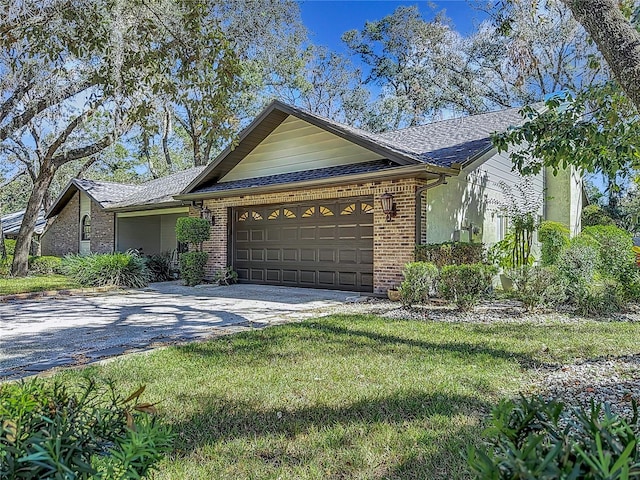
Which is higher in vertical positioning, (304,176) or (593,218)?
(304,176)

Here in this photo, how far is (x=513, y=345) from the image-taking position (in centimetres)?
523

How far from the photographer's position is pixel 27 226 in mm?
16406

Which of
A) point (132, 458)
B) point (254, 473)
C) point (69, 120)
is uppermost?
point (69, 120)

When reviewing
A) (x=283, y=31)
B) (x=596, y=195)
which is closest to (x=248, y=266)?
(x=283, y=31)

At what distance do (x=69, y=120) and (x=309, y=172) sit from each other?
32.5 ft

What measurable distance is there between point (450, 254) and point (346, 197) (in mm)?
3023

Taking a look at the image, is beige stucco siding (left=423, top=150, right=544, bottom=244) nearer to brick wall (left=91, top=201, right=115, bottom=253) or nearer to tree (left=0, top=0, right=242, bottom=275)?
tree (left=0, top=0, right=242, bottom=275)

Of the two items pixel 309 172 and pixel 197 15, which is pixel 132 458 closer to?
pixel 197 15

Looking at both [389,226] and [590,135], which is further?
[389,226]

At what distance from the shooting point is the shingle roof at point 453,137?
32.2 feet

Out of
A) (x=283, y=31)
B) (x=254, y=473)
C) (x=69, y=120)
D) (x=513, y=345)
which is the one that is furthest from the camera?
(x=283, y=31)

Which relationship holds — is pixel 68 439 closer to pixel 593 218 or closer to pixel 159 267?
pixel 159 267

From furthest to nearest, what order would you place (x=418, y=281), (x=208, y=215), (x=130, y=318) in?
(x=208, y=215), (x=418, y=281), (x=130, y=318)

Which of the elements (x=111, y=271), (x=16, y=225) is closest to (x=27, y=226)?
(x=111, y=271)
